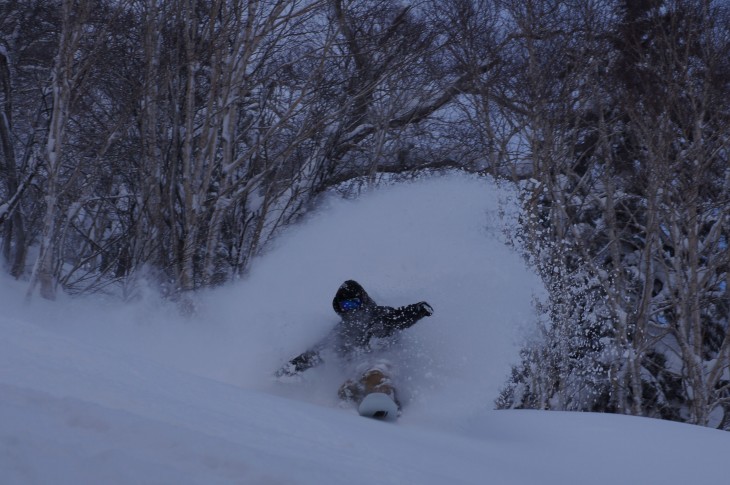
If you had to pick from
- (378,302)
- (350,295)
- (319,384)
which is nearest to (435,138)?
(378,302)

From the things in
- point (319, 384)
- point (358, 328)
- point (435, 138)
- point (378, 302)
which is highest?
point (435, 138)

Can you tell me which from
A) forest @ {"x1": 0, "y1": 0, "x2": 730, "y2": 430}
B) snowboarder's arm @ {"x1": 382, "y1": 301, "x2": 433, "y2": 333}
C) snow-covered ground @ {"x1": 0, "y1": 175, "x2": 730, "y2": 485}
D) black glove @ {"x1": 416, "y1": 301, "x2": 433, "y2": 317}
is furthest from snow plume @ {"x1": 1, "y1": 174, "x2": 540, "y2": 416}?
forest @ {"x1": 0, "y1": 0, "x2": 730, "y2": 430}

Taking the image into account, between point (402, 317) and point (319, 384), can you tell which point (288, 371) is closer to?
point (319, 384)

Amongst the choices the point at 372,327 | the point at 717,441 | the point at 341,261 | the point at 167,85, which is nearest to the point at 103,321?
the point at 341,261

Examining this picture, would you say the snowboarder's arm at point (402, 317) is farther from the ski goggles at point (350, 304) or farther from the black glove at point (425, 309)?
the ski goggles at point (350, 304)

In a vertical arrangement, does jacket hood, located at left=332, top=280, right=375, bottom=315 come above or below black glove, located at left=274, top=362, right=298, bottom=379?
above

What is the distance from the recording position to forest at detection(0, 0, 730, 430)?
30.1 feet

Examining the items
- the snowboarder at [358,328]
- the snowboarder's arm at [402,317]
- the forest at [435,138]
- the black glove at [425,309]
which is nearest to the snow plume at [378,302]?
the snowboarder at [358,328]

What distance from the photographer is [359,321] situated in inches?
211

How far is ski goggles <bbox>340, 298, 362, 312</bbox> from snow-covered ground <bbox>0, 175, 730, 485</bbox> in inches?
20.7

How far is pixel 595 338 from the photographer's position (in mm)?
11055

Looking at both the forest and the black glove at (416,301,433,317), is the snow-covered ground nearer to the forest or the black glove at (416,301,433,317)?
the black glove at (416,301,433,317)

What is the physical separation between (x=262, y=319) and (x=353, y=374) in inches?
74.1

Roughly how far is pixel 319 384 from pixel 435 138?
341 inches
